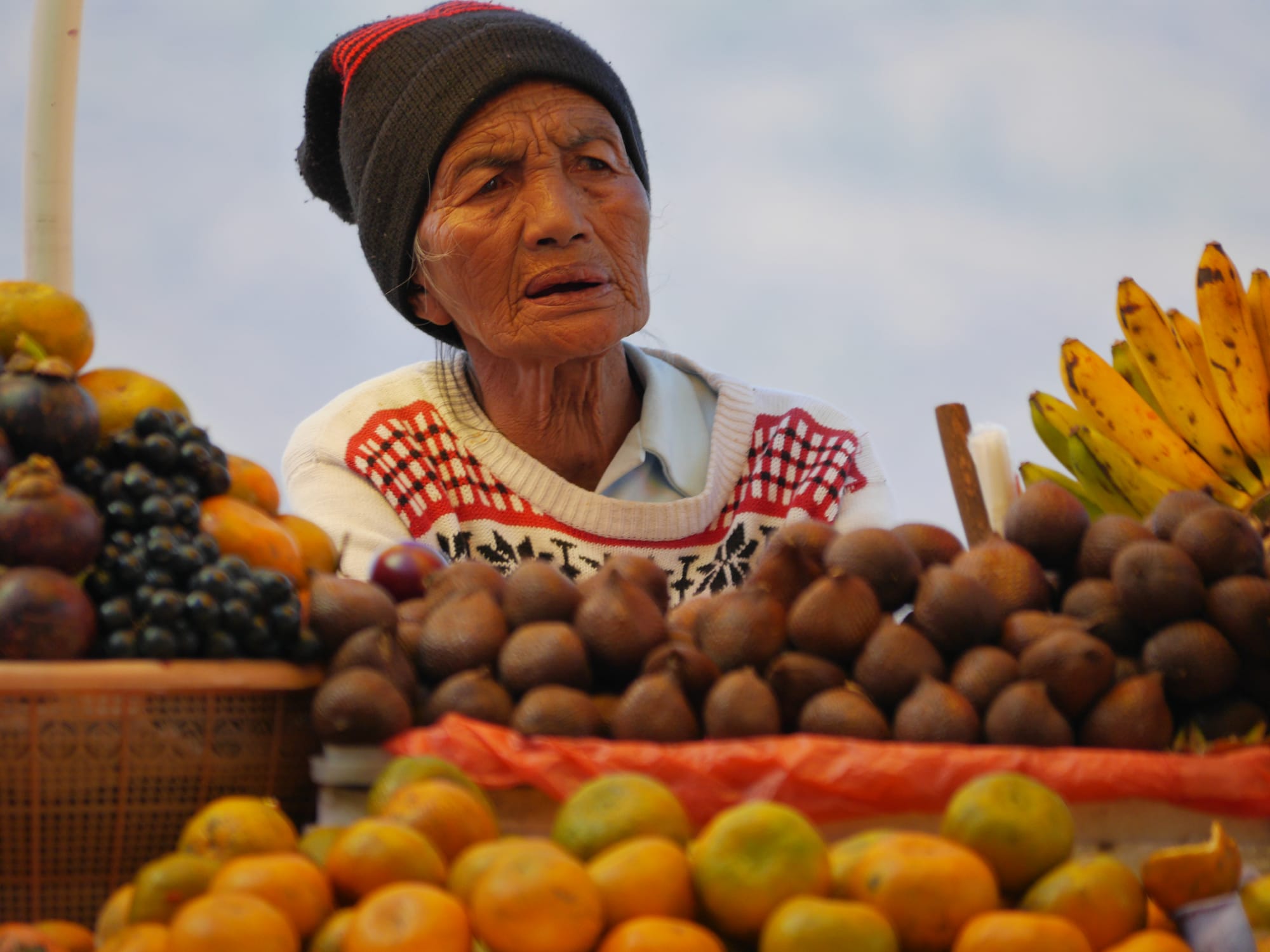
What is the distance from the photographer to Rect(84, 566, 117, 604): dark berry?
48.3 inches

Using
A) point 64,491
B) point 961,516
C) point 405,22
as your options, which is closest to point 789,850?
point 64,491

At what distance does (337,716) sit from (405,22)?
6.33ft

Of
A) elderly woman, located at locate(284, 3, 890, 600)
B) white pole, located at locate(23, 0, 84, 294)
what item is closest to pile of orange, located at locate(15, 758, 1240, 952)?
white pole, located at locate(23, 0, 84, 294)

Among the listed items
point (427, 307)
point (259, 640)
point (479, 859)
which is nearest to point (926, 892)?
point (479, 859)

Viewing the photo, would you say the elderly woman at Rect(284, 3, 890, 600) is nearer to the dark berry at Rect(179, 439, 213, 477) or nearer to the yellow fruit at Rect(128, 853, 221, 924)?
the dark berry at Rect(179, 439, 213, 477)

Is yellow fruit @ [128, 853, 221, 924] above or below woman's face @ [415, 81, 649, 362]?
below

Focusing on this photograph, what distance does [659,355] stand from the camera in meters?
3.10

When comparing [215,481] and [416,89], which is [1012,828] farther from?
[416,89]

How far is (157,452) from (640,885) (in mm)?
716

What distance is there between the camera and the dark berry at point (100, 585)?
48.3 inches

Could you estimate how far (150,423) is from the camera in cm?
135

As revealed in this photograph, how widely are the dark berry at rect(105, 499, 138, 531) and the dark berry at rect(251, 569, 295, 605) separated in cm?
13

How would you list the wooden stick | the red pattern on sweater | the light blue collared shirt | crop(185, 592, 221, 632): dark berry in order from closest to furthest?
crop(185, 592, 221, 632): dark berry < the wooden stick < the red pattern on sweater < the light blue collared shirt

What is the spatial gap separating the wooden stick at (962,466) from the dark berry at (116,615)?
5.37 ft
